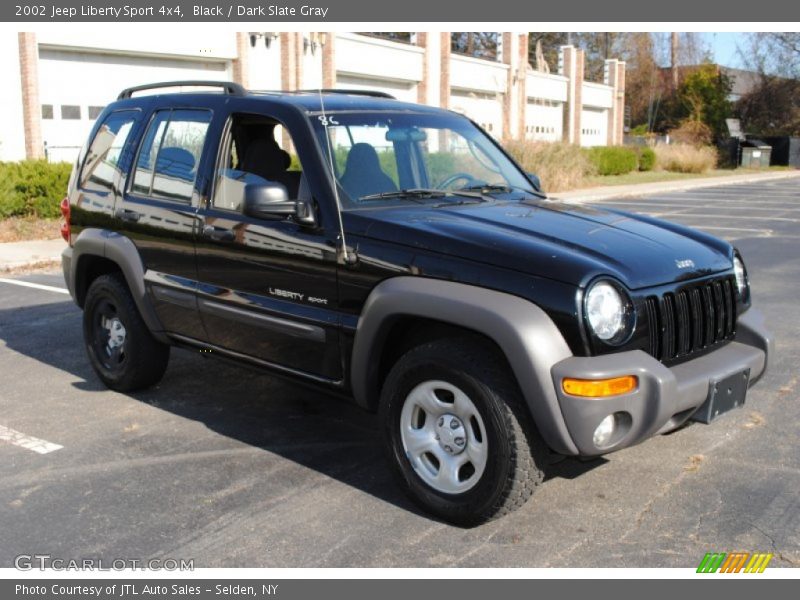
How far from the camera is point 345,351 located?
4.55m

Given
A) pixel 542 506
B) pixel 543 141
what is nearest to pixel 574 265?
pixel 542 506

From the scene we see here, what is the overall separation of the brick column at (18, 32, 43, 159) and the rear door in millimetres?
16194

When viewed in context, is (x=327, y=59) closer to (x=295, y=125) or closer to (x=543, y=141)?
(x=543, y=141)

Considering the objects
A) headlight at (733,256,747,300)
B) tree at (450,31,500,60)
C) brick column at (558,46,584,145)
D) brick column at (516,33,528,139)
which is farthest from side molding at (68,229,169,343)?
tree at (450,31,500,60)

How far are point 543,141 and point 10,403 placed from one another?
22.7 m

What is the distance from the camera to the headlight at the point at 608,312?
12.6 ft

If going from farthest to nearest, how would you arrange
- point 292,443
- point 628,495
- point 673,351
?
point 292,443, point 628,495, point 673,351

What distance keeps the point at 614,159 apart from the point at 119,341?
107 feet

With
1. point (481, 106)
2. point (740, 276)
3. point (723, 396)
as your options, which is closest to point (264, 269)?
point (723, 396)

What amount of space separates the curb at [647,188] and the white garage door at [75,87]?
11026mm

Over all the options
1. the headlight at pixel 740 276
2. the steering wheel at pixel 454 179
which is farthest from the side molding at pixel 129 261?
the headlight at pixel 740 276

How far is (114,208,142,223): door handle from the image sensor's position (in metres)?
5.74

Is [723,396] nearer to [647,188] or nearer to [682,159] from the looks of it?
[647,188]

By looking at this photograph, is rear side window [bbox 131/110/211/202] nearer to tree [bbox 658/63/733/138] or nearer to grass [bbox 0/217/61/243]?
grass [bbox 0/217/61/243]
